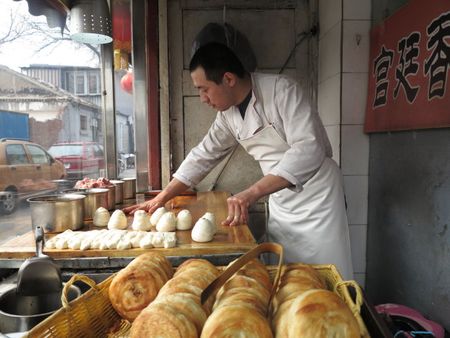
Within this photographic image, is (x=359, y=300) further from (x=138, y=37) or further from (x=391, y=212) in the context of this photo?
(x=138, y=37)

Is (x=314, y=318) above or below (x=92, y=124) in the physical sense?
below

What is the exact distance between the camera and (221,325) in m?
0.66

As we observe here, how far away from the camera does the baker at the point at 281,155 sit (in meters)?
2.03

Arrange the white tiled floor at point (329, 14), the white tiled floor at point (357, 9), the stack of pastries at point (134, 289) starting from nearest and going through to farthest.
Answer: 1. the stack of pastries at point (134, 289)
2. the white tiled floor at point (357, 9)
3. the white tiled floor at point (329, 14)

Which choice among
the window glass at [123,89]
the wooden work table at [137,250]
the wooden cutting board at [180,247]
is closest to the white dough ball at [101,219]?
the wooden cutting board at [180,247]

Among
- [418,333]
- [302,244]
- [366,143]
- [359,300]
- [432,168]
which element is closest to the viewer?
[359,300]

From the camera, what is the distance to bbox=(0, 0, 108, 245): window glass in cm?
231

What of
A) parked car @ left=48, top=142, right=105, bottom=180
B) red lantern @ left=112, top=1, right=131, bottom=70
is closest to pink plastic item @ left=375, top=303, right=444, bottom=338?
parked car @ left=48, top=142, right=105, bottom=180

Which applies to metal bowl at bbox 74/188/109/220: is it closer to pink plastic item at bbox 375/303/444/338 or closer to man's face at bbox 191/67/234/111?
man's face at bbox 191/67/234/111

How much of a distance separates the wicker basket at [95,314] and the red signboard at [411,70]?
5.51ft

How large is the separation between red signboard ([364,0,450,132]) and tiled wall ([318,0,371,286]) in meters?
0.13

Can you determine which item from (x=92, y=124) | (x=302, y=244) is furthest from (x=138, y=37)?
(x=302, y=244)

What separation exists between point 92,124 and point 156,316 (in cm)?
358

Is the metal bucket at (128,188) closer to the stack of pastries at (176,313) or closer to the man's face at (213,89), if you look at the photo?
the man's face at (213,89)
